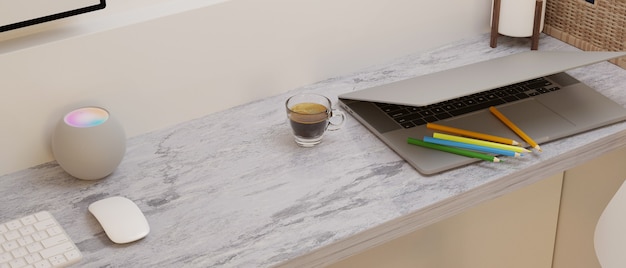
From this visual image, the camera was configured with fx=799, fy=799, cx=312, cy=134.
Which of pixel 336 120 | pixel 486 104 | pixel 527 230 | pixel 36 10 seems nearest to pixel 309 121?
pixel 336 120

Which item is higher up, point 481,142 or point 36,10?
point 36,10

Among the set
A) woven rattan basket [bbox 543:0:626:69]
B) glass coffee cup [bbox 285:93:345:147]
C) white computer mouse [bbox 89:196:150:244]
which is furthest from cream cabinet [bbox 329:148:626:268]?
white computer mouse [bbox 89:196:150:244]

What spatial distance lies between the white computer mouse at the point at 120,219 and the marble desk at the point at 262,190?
14mm

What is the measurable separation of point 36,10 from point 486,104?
2.64 ft

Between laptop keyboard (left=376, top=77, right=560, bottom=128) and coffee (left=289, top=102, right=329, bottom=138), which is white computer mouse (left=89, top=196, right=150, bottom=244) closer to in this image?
coffee (left=289, top=102, right=329, bottom=138)

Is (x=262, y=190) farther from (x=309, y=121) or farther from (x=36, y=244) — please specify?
(x=36, y=244)

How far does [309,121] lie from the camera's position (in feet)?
4.44

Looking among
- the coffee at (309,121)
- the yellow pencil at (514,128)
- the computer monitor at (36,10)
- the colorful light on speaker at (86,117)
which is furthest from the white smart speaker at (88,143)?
the yellow pencil at (514,128)

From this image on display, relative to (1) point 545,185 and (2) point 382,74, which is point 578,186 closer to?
(1) point 545,185

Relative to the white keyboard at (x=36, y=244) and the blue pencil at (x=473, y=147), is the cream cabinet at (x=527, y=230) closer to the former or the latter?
the blue pencil at (x=473, y=147)

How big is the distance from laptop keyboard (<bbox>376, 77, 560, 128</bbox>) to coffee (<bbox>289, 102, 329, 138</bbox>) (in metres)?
0.15

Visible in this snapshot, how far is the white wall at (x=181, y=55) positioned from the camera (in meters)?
1.31

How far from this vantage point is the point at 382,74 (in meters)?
1.61

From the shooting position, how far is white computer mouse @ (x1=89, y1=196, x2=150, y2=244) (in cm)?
117
